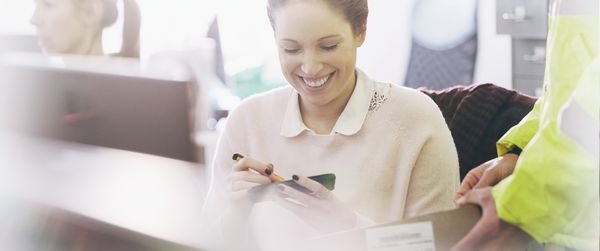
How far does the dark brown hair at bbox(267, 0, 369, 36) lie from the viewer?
38.4 inches

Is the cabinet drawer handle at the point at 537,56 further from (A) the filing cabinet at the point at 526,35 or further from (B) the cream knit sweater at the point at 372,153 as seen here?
(B) the cream knit sweater at the point at 372,153

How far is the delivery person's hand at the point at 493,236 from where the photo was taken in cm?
60

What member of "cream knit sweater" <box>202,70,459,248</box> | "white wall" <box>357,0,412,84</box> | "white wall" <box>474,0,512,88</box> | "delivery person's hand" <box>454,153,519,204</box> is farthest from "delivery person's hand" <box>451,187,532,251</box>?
"white wall" <box>357,0,412,84</box>

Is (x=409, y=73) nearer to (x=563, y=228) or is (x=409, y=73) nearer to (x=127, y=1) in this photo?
(x=127, y=1)

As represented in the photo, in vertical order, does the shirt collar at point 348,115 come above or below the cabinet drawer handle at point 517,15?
above

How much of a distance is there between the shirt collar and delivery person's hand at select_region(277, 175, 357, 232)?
152mm

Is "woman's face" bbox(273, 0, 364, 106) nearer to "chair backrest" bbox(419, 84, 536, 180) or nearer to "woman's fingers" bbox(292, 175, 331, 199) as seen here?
"woman's fingers" bbox(292, 175, 331, 199)

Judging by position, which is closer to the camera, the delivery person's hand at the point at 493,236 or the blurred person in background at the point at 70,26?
the delivery person's hand at the point at 493,236

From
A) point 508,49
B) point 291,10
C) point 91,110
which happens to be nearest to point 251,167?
point 291,10

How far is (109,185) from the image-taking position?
1.93 feet

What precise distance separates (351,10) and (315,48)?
7 cm

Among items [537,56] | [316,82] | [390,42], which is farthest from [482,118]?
[390,42]

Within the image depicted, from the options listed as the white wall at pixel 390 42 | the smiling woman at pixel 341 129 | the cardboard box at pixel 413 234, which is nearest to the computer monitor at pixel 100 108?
the cardboard box at pixel 413 234

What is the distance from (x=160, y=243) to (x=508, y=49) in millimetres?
2357
